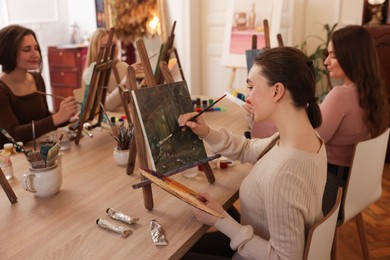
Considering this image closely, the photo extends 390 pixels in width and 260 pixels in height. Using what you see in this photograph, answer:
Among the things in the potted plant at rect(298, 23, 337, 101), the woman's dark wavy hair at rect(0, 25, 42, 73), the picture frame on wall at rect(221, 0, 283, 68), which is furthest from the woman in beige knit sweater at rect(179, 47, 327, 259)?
the potted plant at rect(298, 23, 337, 101)

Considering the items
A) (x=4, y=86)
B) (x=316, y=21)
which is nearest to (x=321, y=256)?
(x=4, y=86)

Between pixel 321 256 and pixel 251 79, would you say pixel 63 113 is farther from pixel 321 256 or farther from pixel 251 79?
pixel 321 256

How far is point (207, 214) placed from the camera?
1182 millimetres

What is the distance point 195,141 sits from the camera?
1435 mm

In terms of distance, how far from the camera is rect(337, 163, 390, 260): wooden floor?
7.36ft

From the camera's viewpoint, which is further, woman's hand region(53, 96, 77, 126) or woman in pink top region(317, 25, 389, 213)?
woman's hand region(53, 96, 77, 126)

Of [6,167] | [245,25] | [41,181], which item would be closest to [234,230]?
[41,181]

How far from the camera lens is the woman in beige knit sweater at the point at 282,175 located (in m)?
1.07

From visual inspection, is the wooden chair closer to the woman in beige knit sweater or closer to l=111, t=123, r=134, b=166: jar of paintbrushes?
the woman in beige knit sweater

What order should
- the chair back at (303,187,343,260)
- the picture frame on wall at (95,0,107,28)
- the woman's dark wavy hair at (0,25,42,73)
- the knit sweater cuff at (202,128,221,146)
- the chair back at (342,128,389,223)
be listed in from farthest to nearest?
the picture frame on wall at (95,0,107,28) → the woman's dark wavy hair at (0,25,42,73) → the chair back at (342,128,389,223) → the knit sweater cuff at (202,128,221,146) → the chair back at (303,187,343,260)

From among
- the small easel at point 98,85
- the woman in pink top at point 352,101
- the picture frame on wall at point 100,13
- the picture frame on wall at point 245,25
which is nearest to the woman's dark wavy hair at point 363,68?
the woman in pink top at point 352,101

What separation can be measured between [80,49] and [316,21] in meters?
2.89

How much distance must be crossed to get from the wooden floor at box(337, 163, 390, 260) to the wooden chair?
568 mm

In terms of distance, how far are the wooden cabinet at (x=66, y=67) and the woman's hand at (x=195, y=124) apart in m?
4.04
